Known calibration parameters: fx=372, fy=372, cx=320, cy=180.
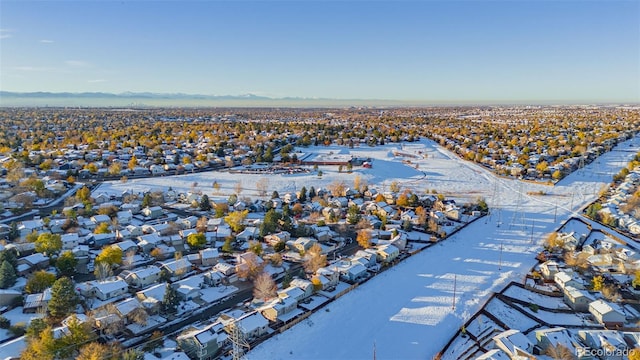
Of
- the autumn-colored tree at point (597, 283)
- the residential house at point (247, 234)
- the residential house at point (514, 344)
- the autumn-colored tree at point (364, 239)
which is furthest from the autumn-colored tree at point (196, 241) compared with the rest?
the autumn-colored tree at point (597, 283)

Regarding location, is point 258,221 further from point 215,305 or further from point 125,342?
point 125,342

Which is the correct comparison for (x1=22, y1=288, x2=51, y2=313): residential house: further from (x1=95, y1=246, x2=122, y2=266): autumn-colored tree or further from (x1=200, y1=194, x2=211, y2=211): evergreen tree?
(x1=200, y1=194, x2=211, y2=211): evergreen tree

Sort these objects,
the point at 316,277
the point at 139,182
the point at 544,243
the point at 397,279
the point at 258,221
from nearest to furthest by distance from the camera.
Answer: the point at 316,277 < the point at 397,279 < the point at 544,243 < the point at 258,221 < the point at 139,182

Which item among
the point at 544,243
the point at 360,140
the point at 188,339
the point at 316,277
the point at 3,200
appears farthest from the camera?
the point at 360,140

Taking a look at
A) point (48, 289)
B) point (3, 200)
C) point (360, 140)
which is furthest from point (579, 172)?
point (3, 200)

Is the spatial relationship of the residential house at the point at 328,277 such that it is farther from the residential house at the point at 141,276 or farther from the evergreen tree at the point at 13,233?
the evergreen tree at the point at 13,233
